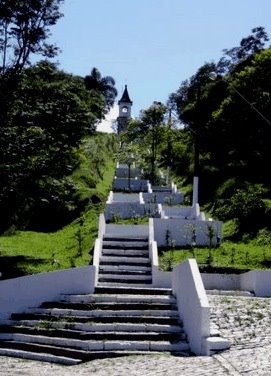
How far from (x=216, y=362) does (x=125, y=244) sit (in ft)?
33.0

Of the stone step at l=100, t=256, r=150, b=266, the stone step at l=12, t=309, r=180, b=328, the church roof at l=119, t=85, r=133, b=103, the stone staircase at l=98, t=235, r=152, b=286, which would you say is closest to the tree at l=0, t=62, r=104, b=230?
the stone staircase at l=98, t=235, r=152, b=286

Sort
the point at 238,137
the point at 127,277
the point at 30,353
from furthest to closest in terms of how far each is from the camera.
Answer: the point at 238,137 → the point at 127,277 → the point at 30,353

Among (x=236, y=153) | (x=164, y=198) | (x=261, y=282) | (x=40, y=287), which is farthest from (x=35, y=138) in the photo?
(x=236, y=153)

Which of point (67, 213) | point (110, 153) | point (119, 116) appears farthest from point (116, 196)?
point (119, 116)

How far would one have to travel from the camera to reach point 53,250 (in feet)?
83.7

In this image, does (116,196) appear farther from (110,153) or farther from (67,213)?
(110,153)

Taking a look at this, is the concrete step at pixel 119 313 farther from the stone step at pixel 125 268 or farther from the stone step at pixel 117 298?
the stone step at pixel 125 268

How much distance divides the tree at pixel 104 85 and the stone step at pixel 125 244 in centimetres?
6997

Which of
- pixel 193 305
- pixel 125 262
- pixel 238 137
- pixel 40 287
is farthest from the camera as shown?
pixel 238 137

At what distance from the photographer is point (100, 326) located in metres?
15.5

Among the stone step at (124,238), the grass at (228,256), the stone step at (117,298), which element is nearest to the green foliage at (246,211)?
the grass at (228,256)

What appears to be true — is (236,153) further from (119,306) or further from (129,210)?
(119,306)

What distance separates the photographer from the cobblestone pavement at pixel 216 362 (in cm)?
1205

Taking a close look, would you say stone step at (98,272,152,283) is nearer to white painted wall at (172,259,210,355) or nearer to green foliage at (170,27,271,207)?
white painted wall at (172,259,210,355)
